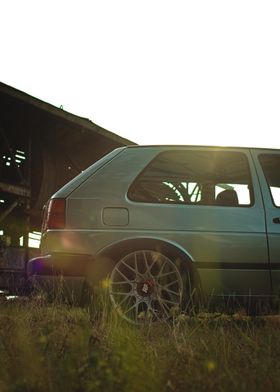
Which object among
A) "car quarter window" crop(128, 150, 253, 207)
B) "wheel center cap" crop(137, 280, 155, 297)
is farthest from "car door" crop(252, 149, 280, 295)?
"wheel center cap" crop(137, 280, 155, 297)

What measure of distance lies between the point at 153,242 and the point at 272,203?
1182 mm

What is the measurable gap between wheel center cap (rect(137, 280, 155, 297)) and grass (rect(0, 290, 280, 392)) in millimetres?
590

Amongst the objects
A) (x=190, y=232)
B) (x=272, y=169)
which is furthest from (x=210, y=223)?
(x=272, y=169)

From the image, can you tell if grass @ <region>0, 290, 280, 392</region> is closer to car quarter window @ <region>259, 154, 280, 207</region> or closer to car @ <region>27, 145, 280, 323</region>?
car @ <region>27, 145, 280, 323</region>

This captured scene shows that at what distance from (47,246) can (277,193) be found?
2.23m

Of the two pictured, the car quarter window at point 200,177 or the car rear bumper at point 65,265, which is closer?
the car rear bumper at point 65,265

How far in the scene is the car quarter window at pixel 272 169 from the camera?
5622mm

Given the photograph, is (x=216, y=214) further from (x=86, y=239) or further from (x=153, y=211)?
(x=86, y=239)

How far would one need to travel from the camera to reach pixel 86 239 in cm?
521

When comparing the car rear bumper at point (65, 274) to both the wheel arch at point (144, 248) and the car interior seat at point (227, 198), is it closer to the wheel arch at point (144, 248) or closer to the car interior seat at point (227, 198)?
the wheel arch at point (144, 248)

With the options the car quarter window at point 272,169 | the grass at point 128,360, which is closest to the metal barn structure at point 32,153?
the car quarter window at point 272,169

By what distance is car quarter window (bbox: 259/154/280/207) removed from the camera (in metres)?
5.62

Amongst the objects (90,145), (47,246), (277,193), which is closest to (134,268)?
(47,246)

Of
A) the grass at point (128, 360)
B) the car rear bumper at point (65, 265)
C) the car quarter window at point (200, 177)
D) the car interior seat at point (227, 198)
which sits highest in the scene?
the car quarter window at point (200, 177)
